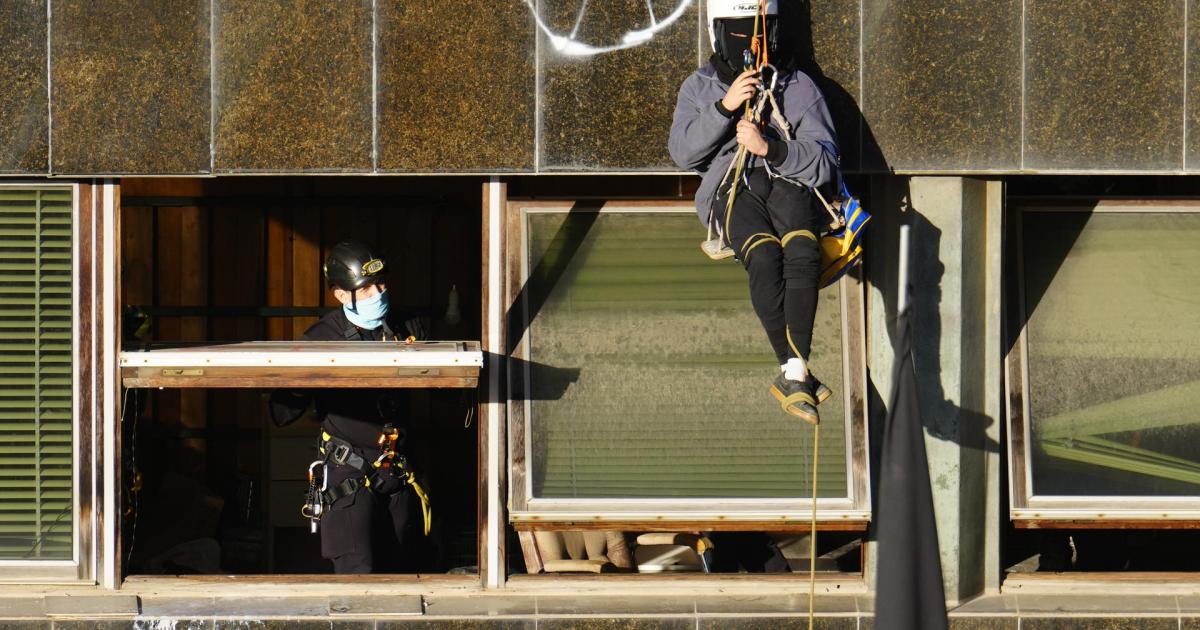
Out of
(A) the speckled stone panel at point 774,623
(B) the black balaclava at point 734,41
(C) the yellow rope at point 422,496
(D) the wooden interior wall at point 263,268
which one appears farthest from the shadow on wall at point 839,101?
(D) the wooden interior wall at point 263,268

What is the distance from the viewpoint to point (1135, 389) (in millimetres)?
8500

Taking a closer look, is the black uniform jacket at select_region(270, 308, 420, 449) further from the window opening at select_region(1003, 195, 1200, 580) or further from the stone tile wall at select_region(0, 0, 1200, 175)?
the window opening at select_region(1003, 195, 1200, 580)

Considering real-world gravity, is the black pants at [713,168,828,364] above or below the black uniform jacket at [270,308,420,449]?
above

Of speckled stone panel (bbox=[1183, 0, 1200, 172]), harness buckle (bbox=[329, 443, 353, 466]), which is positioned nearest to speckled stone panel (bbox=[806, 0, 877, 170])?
speckled stone panel (bbox=[1183, 0, 1200, 172])

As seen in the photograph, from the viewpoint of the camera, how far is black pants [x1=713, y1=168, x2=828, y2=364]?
7043 mm

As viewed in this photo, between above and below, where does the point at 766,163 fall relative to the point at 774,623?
above

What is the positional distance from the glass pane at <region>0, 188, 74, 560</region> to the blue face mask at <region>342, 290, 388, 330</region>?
1.47 meters

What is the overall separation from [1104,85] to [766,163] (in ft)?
6.28

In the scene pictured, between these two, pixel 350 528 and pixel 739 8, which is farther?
pixel 350 528

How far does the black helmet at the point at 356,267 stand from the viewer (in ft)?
28.6

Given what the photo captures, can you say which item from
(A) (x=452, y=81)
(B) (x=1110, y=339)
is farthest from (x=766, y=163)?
(B) (x=1110, y=339)

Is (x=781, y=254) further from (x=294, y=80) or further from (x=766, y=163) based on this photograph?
(x=294, y=80)

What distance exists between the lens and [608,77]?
800 cm

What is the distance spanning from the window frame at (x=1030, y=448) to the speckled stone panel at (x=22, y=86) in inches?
196
